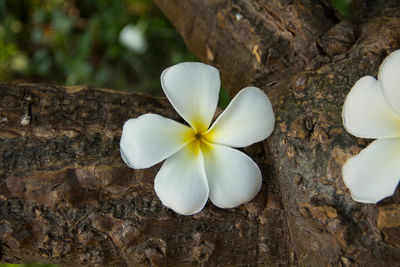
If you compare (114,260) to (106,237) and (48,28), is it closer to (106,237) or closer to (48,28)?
(106,237)

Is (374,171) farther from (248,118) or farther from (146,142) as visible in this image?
(146,142)

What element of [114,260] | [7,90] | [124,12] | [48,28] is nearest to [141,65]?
[124,12]

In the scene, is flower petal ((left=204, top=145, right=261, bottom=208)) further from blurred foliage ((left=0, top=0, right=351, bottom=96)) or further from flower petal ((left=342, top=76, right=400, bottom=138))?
blurred foliage ((left=0, top=0, right=351, bottom=96))

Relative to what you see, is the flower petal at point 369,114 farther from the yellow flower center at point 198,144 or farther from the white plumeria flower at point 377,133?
the yellow flower center at point 198,144

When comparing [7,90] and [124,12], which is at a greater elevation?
[7,90]

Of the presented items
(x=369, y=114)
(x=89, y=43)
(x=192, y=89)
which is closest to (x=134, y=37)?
(x=89, y=43)

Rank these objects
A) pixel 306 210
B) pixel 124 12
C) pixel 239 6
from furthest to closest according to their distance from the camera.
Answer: pixel 124 12
pixel 239 6
pixel 306 210
